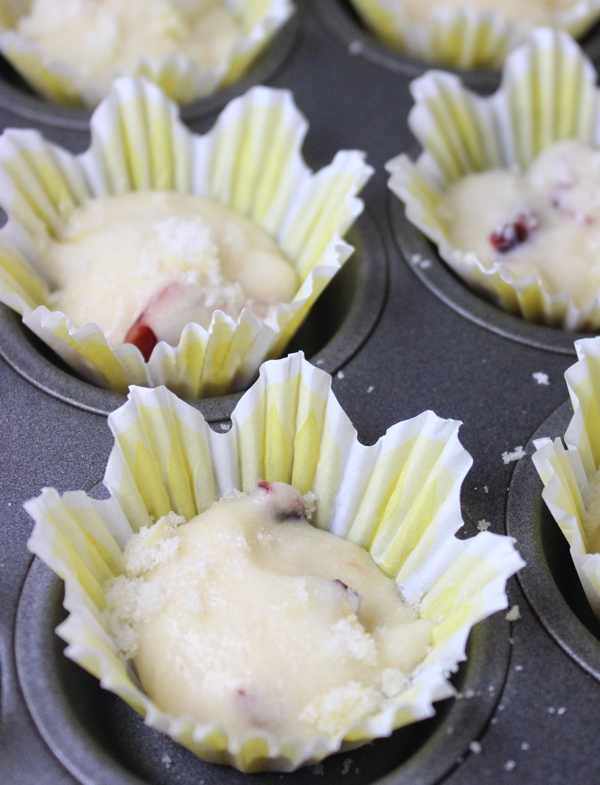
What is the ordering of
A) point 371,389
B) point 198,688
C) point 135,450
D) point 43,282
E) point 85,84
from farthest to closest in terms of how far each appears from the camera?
1. point 85,84
2. point 43,282
3. point 371,389
4. point 135,450
5. point 198,688

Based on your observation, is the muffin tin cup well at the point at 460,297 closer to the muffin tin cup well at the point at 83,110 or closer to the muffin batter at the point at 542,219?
the muffin batter at the point at 542,219

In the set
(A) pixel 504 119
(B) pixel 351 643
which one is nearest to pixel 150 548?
(B) pixel 351 643

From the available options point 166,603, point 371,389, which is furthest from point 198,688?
point 371,389

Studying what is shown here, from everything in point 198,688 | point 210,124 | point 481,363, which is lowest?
point 481,363

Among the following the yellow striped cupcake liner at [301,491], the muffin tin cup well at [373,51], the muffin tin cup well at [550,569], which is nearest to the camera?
the yellow striped cupcake liner at [301,491]

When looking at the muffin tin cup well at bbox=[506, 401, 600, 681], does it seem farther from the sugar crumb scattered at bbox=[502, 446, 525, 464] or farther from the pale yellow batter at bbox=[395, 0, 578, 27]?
the pale yellow batter at bbox=[395, 0, 578, 27]

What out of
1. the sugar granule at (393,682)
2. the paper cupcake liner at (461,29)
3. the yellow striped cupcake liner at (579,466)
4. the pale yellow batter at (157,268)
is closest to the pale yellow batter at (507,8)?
the paper cupcake liner at (461,29)

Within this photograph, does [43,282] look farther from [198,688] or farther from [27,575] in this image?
[198,688]

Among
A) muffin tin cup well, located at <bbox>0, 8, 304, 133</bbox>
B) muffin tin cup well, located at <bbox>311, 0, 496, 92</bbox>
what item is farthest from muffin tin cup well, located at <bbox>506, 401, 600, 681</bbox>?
muffin tin cup well, located at <bbox>0, 8, 304, 133</bbox>
